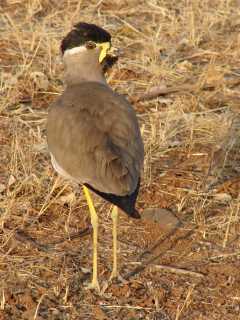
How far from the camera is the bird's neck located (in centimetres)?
579

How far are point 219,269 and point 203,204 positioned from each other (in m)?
0.69

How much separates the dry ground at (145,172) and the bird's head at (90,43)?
2.93 ft

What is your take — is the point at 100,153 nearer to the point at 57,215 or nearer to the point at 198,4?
the point at 57,215

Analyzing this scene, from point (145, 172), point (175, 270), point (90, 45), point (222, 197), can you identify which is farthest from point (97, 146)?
point (222, 197)

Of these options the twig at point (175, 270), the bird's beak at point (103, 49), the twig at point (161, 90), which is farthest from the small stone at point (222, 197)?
the twig at point (161, 90)

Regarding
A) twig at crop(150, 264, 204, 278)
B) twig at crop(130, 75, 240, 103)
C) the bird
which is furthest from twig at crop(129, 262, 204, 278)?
twig at crop(130, 75, 240, 103)

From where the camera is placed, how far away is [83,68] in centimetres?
581

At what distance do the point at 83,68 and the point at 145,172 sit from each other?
97 cm

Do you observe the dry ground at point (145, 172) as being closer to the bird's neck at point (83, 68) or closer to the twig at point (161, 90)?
the twig at point (161, 90)

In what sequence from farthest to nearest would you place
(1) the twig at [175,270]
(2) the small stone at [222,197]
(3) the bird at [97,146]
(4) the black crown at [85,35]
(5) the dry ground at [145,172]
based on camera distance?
(2) the small stone at [222,197]
(4) the black crown at [85,35]
(1) the twig at [175,270]
(5) the dry ground at [145,172]
(3) the bird at [97,146]

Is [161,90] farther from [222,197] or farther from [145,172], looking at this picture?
[222,197]

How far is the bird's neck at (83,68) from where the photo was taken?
228 inches

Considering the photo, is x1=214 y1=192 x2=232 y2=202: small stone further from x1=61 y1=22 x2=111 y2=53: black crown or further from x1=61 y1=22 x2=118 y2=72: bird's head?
x1=61 y1=22 x2=111 y2=53: black crown

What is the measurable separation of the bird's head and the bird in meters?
0.25
